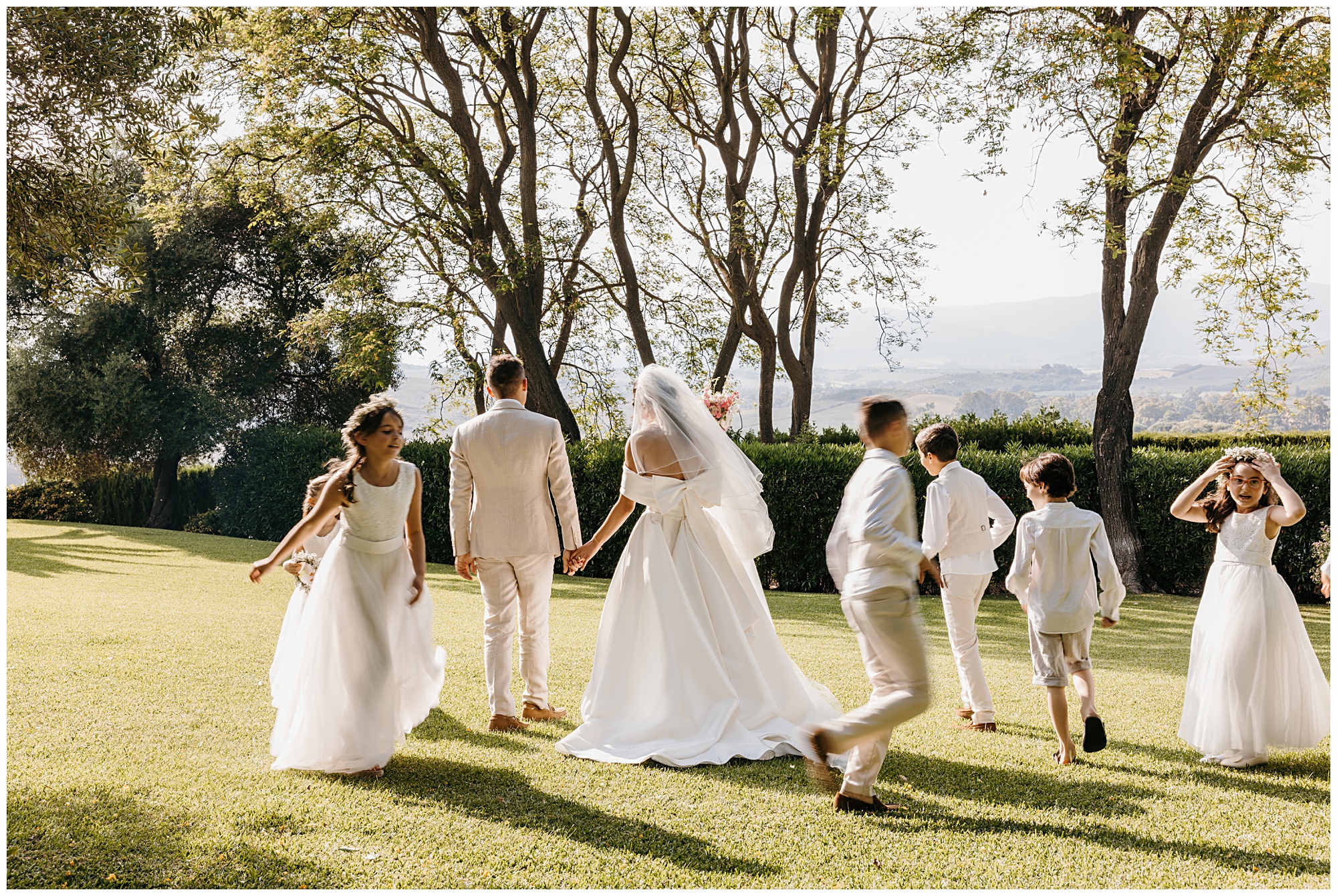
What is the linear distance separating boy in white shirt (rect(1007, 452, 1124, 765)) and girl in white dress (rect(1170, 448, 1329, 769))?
0.60 metres

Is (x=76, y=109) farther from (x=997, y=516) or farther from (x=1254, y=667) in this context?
(x=1254, y=667)

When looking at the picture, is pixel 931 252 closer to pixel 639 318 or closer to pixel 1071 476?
pixel 639 318

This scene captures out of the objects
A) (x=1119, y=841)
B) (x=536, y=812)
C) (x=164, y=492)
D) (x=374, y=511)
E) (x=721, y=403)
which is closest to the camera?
(x=1119, y=841)

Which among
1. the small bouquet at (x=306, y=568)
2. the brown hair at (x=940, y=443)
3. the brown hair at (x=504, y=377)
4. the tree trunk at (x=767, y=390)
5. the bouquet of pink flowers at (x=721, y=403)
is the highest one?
the tree trunk at (x=767, y=390)

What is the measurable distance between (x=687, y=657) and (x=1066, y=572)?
2241 millimetres

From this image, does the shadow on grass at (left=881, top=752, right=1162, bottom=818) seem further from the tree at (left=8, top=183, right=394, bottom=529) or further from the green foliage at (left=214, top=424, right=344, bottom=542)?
the tree at (left=8, top=183, right=394, bottom=529)

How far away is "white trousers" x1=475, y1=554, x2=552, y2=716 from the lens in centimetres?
598

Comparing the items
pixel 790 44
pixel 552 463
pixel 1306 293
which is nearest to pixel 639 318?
pixel 790 44

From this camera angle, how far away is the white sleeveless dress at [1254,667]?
507 centimetres

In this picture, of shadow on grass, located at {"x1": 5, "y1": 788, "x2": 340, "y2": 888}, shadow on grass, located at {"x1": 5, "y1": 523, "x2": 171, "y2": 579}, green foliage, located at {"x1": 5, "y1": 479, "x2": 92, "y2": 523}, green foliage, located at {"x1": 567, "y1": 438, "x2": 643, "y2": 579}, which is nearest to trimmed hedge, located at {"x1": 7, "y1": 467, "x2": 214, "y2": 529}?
green foliage, located at {"x1": 5, "y1": 479, "x2": 92, "y2": 523}

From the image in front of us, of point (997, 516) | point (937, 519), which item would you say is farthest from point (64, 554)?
point (997, 516)

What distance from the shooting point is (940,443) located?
19.5 ft

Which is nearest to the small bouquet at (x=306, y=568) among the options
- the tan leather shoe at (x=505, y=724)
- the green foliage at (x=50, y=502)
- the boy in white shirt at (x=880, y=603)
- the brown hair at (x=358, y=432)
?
the brown hair at (x=358, y=432)

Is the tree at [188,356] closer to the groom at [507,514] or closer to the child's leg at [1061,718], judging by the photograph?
the groom at [507,514]
